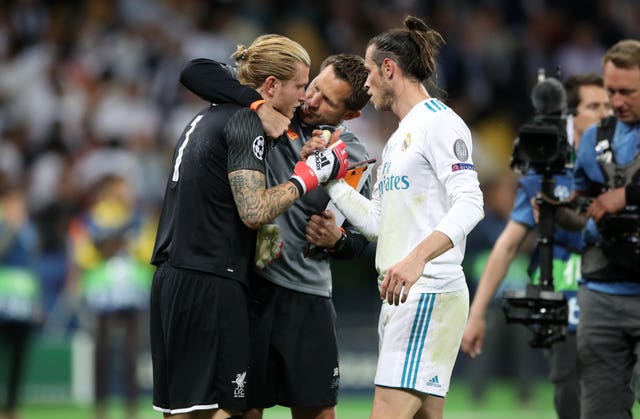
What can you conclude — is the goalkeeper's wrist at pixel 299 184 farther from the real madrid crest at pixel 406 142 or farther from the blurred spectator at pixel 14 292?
the blurred spectator at pixel 14 292

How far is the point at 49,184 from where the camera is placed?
48.1 feet

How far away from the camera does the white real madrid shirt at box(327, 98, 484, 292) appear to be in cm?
538

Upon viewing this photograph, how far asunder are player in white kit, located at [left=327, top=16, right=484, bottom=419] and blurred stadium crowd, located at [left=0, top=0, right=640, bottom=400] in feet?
27.3

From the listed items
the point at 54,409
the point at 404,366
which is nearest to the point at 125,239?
the point at 54,409

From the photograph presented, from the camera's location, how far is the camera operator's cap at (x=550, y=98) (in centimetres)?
650

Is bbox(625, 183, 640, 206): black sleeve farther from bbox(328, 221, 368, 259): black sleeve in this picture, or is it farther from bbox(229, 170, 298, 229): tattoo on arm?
bbox(229, 170, 298, 229): tattoo on arm

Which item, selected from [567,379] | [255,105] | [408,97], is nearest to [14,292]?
[567,379]

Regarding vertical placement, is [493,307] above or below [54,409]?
above

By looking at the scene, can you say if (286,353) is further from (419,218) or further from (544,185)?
(544,185)

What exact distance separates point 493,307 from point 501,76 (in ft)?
14.5

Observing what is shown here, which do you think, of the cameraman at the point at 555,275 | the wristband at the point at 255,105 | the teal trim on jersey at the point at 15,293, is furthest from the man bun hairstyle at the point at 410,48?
the teal trim on jersey at the point at 15,293

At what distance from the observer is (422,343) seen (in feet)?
18.0

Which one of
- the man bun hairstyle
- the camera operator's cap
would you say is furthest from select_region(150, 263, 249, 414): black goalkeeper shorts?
the camera operator's cap

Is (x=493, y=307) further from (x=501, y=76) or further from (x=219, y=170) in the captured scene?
(x=219, y=170)
